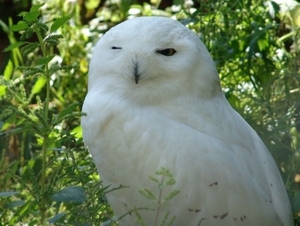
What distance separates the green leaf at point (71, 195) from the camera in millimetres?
2596

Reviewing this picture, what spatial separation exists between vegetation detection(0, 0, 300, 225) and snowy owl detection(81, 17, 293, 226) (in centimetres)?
12

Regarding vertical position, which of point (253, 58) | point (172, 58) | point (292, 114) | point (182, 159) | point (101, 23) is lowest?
point (101, 23)

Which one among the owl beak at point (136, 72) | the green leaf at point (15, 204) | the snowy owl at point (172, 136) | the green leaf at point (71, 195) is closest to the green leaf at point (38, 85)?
the snowy owl at point (172, 136)

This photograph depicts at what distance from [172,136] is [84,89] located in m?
2.46

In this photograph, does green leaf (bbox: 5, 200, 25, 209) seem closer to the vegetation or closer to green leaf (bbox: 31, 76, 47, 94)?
the vegetation

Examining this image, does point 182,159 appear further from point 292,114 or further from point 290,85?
point 290,85

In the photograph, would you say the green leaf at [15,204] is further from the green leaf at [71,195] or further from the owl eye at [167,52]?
the owl eye at [167,52]

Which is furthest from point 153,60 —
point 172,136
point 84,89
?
point 84,89

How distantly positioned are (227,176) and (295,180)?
2.53ft

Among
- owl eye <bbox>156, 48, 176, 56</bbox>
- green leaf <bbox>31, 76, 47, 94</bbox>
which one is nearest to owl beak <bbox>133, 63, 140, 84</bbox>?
owl eye <bbox>156, 48, 176, 56</bbox>

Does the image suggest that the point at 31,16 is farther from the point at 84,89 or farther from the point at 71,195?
the point at 84,89

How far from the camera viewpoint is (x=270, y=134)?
3703 mm

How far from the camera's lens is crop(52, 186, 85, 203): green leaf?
2.60m

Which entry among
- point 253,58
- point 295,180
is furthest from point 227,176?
point 253,58
